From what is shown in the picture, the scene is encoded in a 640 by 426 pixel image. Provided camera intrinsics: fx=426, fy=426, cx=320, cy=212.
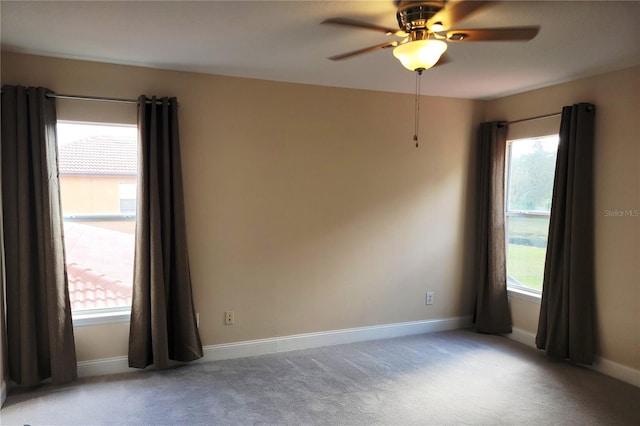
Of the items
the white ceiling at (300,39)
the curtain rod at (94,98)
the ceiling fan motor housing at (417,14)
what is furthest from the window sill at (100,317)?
the ceiling fan motor housing at (417,14)

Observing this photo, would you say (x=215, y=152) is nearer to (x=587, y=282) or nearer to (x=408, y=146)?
(x=408, y=146)

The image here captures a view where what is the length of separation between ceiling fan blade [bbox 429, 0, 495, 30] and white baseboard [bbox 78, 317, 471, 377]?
285cm

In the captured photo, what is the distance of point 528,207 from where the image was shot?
4180mm

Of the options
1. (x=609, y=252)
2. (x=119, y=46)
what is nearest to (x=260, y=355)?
(x=119, y=46)

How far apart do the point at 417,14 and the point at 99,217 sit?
8.93 ft

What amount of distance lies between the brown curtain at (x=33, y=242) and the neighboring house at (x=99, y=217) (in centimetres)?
22

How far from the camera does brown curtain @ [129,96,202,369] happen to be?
10.6 ft

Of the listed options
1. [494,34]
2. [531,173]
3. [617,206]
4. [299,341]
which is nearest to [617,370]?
[617,206]

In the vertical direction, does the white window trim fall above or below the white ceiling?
below

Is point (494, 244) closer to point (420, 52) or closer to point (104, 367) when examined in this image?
point (420, 52)

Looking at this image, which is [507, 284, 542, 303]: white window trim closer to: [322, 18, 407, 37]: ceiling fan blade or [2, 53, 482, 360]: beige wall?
[2, 53, 482, 360]: beige wall

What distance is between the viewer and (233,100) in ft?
11.9

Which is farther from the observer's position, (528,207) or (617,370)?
(528,207)

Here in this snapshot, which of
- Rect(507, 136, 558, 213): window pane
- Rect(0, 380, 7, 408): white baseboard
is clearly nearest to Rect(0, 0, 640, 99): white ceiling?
Rect(507, 136, 558, 213): window pane
